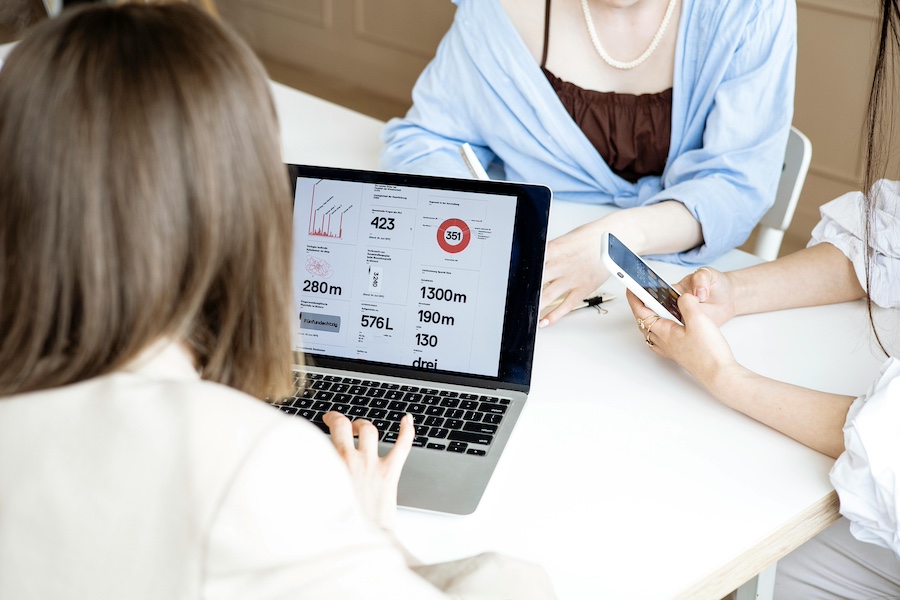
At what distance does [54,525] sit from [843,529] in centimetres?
85

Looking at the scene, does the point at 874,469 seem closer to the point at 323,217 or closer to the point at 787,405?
the point at 787,405

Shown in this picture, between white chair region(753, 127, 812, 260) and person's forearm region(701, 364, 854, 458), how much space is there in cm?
62

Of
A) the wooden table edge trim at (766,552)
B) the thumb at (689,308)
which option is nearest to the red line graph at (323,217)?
the thumb at (689,308)

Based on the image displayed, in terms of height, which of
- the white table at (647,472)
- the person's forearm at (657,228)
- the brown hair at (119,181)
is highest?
the brown hair at (119,181)

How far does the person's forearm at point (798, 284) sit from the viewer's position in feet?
3.65

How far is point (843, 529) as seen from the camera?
1021 millimetres

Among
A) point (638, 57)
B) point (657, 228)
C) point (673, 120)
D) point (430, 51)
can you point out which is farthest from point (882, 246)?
point (430, 51)

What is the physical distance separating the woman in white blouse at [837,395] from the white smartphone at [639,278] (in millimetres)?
20

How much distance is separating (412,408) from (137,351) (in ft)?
1.28

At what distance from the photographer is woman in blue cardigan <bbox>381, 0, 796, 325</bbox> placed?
1.31 m

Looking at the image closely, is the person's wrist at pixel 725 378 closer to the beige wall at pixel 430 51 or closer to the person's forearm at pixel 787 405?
the person's forearm at pixel 787 405

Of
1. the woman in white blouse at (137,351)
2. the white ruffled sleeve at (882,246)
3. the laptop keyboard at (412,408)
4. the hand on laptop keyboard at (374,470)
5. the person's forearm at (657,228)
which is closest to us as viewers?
the woman in white blouse at (137,351)

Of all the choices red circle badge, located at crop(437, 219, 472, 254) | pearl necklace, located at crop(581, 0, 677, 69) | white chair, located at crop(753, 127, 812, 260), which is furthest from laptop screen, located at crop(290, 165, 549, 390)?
white chair, located at crop(753, 127, 812, 260)

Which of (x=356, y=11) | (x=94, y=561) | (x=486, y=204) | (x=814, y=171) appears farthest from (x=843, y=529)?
(x=356, y=11)
